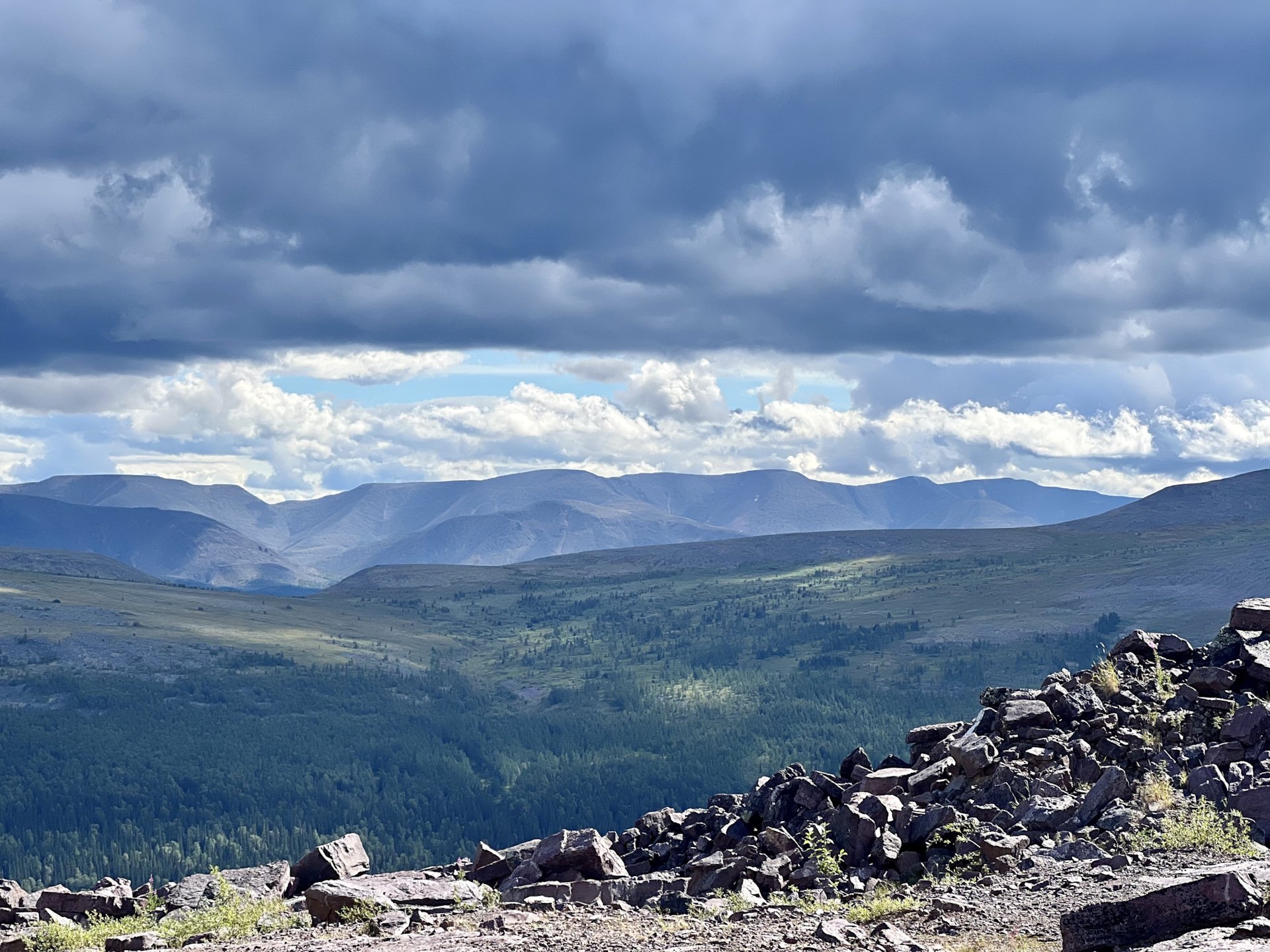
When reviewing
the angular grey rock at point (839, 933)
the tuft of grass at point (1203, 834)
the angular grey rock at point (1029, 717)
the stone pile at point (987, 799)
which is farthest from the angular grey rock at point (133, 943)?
the angular grey rock at point (1029, 717)

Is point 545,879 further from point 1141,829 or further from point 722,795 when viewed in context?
point 1141,829

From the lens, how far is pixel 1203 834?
103 ft

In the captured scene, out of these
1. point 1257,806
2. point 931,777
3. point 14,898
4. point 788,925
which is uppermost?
point 1257,806

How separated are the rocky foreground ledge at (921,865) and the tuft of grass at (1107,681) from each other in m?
0.18

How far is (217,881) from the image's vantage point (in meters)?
39.3

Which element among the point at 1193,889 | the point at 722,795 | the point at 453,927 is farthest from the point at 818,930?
the point at 722,795

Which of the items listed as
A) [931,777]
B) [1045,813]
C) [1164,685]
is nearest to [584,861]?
[931,777]

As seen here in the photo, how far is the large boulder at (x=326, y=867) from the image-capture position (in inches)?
1513

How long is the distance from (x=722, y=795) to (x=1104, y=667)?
573 inches

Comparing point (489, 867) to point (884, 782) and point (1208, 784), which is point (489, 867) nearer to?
point (884, 782)

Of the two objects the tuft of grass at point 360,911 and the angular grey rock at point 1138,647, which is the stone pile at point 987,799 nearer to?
the angular grey rock at point 1138,647

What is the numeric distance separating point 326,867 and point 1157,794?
2427 centimetres

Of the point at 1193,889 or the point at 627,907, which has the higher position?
the point at 1193,889

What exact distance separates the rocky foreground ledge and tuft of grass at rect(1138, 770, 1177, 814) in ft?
0.29
